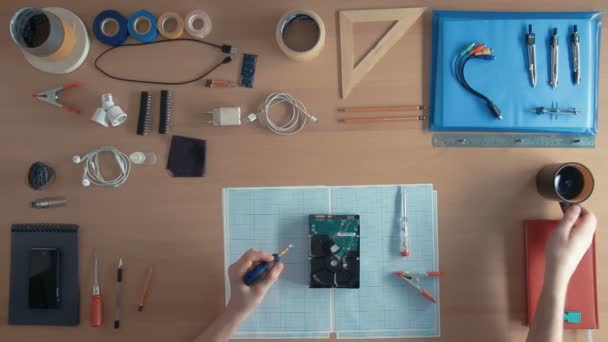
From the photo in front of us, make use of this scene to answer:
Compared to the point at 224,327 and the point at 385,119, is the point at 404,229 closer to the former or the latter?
the point at 385,119

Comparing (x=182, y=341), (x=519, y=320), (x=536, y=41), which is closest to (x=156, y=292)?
(x=182, y=341)

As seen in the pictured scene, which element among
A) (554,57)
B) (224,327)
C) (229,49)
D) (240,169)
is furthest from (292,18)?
(224,327)

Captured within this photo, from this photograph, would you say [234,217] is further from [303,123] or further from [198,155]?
[303,123]

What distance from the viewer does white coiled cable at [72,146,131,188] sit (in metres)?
1.18

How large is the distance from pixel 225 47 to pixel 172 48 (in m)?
0.16

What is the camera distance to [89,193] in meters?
1.19

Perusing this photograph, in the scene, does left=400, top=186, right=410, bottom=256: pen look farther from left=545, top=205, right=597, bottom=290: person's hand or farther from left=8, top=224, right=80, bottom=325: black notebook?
left=8, top=224, right=80, bottom=325: black notebook

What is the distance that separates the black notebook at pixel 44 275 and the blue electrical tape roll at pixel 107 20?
55cm

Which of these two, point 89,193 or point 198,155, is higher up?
point 198,155

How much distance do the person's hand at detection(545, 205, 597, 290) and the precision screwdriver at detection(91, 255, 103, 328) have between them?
3.97 feet


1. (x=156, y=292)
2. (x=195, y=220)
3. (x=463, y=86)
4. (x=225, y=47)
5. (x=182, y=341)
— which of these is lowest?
(x=182, y=341)

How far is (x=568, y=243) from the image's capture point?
41.3 inches

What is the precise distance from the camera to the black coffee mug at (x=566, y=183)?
42.5 inches

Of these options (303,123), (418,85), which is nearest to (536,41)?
(418,85)
